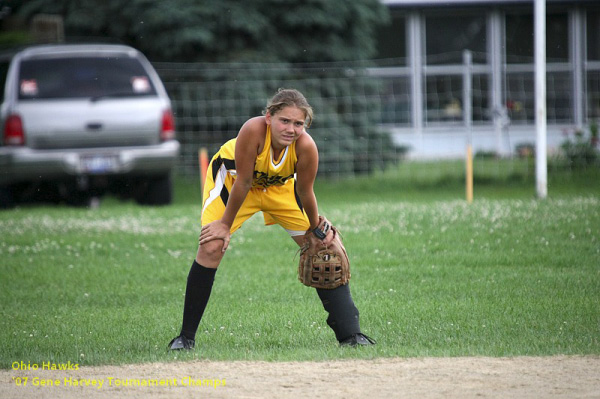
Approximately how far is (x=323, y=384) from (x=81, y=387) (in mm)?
1360

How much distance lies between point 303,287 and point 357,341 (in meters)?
2.41

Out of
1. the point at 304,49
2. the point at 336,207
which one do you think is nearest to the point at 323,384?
the point at 336,207

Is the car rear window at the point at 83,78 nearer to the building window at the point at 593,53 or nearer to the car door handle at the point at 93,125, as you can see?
the car door handle at the point at 93,125

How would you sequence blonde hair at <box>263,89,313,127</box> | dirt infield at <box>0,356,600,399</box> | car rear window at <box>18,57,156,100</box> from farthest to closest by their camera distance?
car rear window at <box>18,57,156,100</box>
blonde hair at <box>263,89,313,127</box>
dirt infield at <box>0,356,600,399</box>

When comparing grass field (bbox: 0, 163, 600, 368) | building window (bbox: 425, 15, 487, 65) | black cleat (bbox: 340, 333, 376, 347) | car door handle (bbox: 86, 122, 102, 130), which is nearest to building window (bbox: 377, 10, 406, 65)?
building window (bbox: 425, 15, 487, 65)

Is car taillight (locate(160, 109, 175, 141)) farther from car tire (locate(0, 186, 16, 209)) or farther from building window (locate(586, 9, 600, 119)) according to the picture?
building window (locate(586, 9, 600, 119))

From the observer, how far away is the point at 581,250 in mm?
9320

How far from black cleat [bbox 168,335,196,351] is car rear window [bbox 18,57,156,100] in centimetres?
820

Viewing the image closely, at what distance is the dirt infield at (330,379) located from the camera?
4.79 m

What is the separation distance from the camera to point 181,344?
5.93 metres

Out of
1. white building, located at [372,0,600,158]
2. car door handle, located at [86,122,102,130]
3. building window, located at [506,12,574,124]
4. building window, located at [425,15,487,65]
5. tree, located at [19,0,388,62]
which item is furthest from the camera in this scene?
building window, located at [425,15,487,65]

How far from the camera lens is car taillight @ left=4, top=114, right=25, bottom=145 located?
43.1ft

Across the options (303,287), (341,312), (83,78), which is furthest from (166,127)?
(341,312)

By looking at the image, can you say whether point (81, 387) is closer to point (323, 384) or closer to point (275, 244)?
point (323, 384)
